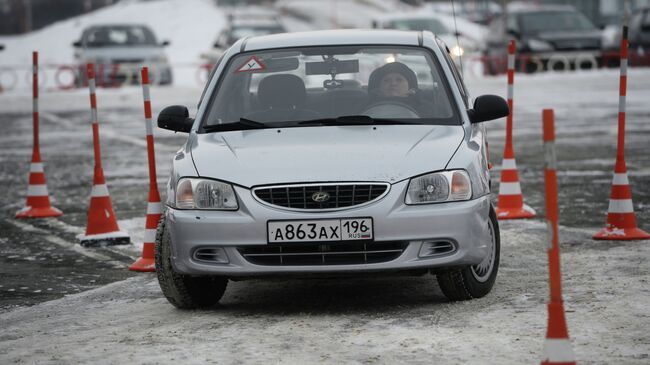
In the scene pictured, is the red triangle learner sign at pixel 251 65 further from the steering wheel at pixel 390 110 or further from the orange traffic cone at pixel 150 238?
the orange traffic cone at pixel 150 238

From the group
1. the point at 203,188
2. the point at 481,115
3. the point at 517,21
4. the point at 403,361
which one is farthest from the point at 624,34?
the point at 517,21

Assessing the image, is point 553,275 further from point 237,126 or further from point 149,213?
point 149,213

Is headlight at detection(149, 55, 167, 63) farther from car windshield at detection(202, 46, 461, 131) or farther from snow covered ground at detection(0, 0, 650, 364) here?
car windshield at detection(202, 46, 461, 131)

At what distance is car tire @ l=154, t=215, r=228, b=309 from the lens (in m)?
7.67

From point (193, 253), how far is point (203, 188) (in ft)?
1.12

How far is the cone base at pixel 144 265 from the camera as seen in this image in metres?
9.28

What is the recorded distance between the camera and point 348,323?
7.12 m

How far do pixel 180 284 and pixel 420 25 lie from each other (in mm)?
29109

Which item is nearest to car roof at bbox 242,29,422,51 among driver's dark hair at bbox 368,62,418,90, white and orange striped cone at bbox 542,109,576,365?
driver's dark hair at bbox 368,62,418,90

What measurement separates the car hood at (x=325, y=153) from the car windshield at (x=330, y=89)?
199 millimetres

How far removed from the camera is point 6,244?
35.4 feet

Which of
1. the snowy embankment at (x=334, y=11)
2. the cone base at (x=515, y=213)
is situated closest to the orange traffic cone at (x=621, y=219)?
the cone base at (x=515, y=213)

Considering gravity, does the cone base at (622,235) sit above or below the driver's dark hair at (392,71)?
below

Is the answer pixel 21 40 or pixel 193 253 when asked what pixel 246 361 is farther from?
pixel 21 40
